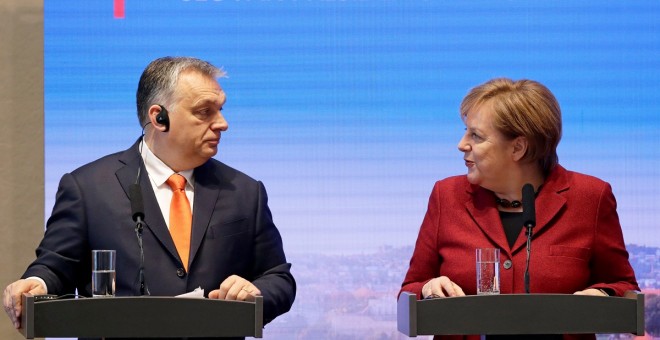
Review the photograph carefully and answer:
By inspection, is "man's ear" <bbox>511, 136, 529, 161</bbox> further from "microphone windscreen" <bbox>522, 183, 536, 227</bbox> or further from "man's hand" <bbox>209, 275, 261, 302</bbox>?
"man's hand" <bbox>209, 275, 261, 302</bbox>

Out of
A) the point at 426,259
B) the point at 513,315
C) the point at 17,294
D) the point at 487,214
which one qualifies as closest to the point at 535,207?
the point at 487,214

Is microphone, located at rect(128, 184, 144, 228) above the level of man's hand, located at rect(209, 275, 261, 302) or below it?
above

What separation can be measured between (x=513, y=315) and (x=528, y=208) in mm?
437

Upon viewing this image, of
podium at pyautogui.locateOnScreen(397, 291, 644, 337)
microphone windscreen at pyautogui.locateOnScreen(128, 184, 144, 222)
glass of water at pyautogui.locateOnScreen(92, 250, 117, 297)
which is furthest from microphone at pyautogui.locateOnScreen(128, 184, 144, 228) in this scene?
podium at pyautogui.locateOnScreen(397, 291, 644, 337)

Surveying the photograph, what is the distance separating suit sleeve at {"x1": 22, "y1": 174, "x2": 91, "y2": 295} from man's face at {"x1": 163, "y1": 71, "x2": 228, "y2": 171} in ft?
1.26

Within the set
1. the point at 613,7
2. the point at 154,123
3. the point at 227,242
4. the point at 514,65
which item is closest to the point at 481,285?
the point at 227,242

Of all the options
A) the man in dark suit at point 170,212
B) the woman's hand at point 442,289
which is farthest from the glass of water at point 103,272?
the woman's hand at point 442,289

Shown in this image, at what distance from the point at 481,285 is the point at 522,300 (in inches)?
15.8

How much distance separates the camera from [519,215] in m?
3.96

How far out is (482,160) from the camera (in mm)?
3922

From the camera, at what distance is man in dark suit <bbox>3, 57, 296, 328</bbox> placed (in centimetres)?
382

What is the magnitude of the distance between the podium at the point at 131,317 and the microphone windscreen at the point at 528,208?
94cm

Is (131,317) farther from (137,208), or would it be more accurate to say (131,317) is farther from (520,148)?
(520,148)

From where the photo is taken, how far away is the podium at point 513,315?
3137 mm
